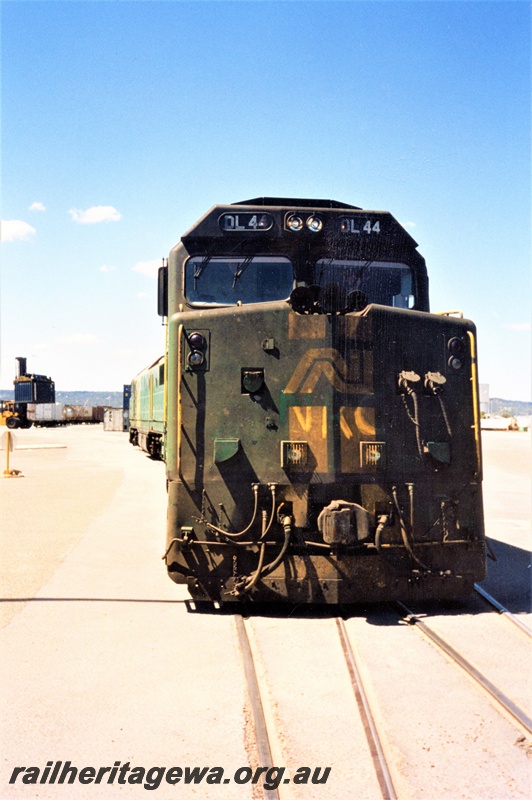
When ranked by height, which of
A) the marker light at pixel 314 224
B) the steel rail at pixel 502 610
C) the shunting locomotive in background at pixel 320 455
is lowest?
the steel rail at pixel 502 610

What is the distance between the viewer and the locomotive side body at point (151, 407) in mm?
18625

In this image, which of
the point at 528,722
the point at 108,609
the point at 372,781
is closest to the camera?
the point at 372,781

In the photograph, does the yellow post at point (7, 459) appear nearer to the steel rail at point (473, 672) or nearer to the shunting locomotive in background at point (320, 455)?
the shunting locomotive in background at point (320, 455)

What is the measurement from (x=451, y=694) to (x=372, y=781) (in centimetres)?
124

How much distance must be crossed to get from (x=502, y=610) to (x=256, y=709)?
3.04 m

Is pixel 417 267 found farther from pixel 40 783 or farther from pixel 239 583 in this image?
pixel 40 783

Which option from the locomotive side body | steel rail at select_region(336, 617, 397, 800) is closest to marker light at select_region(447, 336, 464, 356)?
steel rail at select_region(336, 617, 397, 800)

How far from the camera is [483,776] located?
10.9 ft

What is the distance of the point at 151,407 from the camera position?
21.1 meters

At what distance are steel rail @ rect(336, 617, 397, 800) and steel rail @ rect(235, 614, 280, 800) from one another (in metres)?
0.53

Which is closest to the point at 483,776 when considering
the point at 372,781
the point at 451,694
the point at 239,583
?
the point at 372,781

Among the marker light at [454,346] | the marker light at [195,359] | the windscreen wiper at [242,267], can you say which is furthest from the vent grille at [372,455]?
the windscreen wiper at [242,267]

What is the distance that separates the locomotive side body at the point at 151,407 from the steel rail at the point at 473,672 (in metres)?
11.0

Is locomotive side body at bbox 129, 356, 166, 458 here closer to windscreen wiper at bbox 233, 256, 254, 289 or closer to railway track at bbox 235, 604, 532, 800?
windscreen wiper at bbox 233, 256, 254, 289
